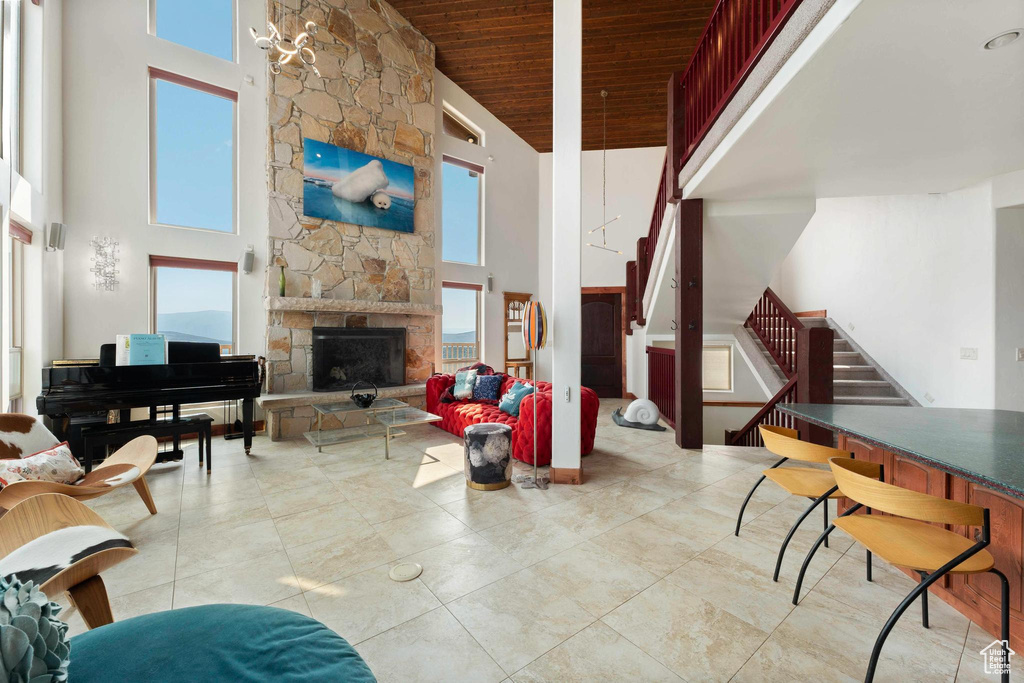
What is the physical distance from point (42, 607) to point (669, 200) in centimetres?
499

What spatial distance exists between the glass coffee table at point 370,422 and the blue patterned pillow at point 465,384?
54cm

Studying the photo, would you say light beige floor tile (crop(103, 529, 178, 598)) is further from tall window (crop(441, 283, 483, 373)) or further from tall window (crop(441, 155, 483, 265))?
tall window (crop(441, 155, 483, 265))

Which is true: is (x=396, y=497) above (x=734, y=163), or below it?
below

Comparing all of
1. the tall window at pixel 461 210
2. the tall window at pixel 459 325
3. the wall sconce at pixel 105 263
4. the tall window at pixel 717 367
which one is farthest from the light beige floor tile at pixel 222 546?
the tall window at pixel 717 367

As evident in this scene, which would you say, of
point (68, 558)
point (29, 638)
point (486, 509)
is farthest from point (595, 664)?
point (68, 558)

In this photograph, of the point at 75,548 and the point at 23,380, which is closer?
the point at 75,548

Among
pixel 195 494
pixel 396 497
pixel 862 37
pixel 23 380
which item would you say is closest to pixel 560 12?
pixel 862 37

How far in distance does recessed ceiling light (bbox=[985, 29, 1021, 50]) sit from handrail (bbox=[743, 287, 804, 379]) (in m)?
3.48

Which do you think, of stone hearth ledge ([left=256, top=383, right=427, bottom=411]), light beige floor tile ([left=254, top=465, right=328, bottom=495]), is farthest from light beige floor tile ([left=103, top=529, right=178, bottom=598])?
stone hearth ledge ([left=256, top=383, right=427, bottom=411])

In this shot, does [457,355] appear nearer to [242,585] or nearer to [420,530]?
[420,530]

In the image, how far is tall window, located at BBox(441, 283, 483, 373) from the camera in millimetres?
7332

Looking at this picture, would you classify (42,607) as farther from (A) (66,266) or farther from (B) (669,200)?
(A) (66,266)

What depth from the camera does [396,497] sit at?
3.20 m

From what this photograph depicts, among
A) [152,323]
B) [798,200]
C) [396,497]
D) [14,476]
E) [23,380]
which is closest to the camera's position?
[14,476]
